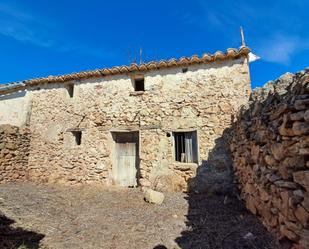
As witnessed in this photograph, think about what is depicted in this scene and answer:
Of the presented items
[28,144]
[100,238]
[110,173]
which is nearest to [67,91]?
[28,144]

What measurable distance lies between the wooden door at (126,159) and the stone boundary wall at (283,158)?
15.3 feet

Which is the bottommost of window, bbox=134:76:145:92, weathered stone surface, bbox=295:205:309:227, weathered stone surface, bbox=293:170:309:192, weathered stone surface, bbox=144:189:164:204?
weathered stone surface, bbox=144:189:164:204

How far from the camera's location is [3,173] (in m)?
8.71

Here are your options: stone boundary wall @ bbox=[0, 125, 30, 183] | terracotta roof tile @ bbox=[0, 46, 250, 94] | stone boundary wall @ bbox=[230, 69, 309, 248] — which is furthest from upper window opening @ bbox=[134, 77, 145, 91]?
stone boundary wall @ bbox=[230, 69, 309, 248]

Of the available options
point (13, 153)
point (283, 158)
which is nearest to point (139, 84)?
point (13, 153)

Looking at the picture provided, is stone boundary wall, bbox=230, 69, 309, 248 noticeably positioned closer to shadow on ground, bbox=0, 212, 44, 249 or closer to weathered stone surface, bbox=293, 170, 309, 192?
weathered stone surface, bbox=293, 170, 309, 192

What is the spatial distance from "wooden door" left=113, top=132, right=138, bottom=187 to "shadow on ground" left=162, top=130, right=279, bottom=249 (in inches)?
86.5

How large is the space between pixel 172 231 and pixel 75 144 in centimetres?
581

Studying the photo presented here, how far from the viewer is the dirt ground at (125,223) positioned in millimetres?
3799

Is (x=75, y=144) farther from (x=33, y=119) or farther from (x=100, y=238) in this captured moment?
(x=100, y=238)

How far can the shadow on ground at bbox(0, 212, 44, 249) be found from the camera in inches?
142

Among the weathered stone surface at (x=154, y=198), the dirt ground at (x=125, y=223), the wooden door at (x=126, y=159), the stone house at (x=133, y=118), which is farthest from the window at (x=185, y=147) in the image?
the weathered stone surface at (x=154, y=198)

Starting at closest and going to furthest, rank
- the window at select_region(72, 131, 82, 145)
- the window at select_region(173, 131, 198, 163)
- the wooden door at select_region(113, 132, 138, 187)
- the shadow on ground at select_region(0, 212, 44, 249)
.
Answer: the shadow on ground at select_region(0, 212, 44, 249) → the window at select_region(173, 131, 198, 163) → the wooden door at select_region(113, 132, 138, 187) → the window at select_region(72, 131, 82, 145)


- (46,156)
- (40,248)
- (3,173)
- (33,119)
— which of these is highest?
(33,119)
